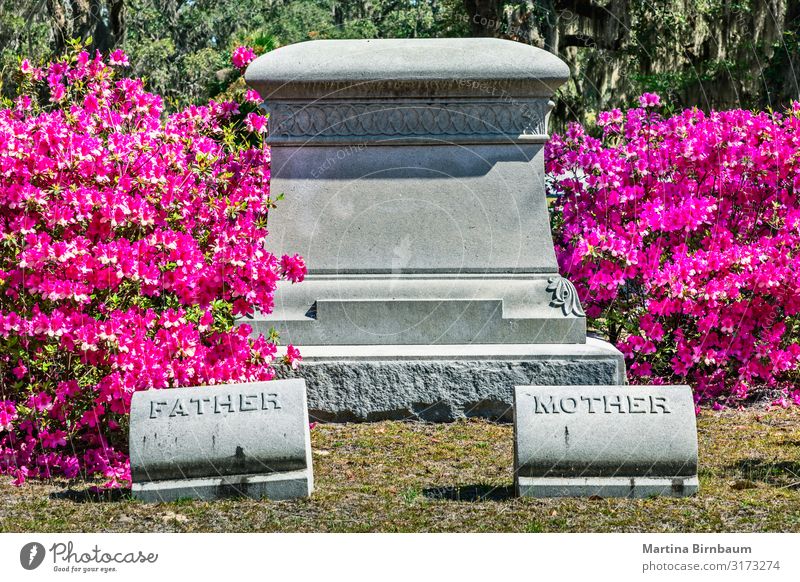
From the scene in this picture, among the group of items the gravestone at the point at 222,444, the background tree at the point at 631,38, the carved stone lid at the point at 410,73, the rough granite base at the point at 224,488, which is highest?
the background tree at the point at 631,38

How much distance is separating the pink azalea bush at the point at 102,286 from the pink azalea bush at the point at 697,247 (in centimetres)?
245

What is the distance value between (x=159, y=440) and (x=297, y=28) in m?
30.9

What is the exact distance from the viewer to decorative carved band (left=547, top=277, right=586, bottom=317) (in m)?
7.11

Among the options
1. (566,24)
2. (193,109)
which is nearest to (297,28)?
(566,24)

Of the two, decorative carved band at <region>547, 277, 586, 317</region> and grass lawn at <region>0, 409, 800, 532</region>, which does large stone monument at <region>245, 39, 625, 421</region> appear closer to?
decorative carved band at <region>547, 277, 586, 317</region>

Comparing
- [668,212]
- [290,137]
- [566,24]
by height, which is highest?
[566,24]

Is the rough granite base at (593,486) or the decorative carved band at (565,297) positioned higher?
the decorative carved band at (565,297)

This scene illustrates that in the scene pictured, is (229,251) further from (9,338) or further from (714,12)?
(714,12)

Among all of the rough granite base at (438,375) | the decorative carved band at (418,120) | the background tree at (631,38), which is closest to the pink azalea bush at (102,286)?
the rough granite base at (438,375)

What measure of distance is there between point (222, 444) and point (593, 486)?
1693 mm

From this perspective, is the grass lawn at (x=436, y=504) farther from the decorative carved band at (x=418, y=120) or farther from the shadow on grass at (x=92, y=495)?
the decorative carved band at (x=418, y=120)

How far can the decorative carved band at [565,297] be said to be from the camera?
7.11m

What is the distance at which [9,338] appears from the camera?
564cm

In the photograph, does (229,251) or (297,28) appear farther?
(297,28)
